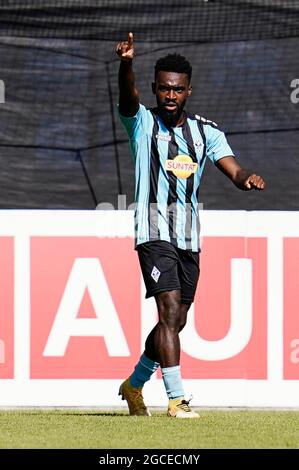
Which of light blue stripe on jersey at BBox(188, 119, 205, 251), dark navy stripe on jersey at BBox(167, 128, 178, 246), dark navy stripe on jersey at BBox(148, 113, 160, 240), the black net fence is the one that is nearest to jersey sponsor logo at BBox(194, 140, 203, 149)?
light blue stripe on jersey at BBox(188, 119, 205, 251)

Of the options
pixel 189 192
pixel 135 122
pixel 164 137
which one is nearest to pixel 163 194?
pixel 189 192

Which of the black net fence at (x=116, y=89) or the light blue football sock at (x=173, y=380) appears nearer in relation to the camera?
the light blue football sock at (x=173, y=380)

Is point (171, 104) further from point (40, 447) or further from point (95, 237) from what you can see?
point (40, 447)

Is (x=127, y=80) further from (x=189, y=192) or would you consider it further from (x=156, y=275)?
(x=156, y=275)

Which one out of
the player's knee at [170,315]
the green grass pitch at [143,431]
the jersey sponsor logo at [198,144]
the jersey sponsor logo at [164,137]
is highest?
the jersey sponsor logo at [164,137]

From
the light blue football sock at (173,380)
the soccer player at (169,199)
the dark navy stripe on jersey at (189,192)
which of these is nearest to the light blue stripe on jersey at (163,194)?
the soccer player at (169,199)

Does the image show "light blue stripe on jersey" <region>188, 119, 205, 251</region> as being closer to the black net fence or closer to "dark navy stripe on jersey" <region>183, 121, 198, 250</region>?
"dark navy stripe on jersey" <region>183, 121, 198, 250</region>

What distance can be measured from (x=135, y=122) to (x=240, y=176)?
2.09 ft

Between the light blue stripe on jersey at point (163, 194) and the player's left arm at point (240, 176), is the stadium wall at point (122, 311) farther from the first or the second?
the light blue stripe on jersey at point (163, 194)

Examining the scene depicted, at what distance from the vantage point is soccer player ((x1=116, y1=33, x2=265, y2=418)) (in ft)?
22.4

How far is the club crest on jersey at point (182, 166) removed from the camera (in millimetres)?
6949

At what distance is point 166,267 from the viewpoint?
6.84 m

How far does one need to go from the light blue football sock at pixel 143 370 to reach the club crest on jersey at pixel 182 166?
1.04 meters
